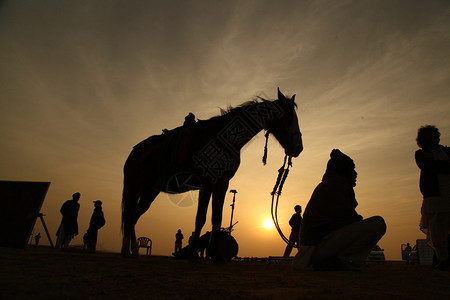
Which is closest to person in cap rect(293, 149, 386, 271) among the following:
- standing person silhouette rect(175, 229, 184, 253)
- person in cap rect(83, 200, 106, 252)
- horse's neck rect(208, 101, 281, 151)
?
A: horse's neck rect(208, 101, 281, 151)

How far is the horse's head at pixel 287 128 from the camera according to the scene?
248 inches

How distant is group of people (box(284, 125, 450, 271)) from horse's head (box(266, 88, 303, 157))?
1715 mm

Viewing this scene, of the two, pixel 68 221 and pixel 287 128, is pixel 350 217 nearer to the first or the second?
pixel 287 128

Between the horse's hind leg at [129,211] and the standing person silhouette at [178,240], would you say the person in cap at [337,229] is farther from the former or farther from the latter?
the standing person silhouette at [178,240]

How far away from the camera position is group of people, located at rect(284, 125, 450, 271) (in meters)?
3.95

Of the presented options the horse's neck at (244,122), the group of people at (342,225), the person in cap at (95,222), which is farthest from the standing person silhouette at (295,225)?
the person in cap at (95,222)

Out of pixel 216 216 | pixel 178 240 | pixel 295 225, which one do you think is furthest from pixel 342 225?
pixel 178 240

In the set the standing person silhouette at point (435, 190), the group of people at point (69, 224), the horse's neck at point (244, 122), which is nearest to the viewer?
the standing person silhouette at point (435, 190)

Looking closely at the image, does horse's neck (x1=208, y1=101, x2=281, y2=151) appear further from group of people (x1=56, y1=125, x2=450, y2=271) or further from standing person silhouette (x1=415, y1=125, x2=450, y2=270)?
standing person silhouette (x1=415, y1=125, x2=450, y2=270)

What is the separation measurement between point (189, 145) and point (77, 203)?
782 cm

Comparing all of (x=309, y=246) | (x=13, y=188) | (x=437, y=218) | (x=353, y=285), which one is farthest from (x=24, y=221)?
(x=437, y=218)

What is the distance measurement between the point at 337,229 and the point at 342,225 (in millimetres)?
91

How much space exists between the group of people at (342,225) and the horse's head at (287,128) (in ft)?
5.63

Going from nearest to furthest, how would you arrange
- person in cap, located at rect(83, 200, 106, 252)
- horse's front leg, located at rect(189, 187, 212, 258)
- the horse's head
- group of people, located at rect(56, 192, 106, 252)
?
horse's front leg, located at rect(189, 187, 212, 258)
the horse's head
group of people, located at rect(56, 192, 106, 252)
person in cap, located at rect(83, 200, 106, 252)
